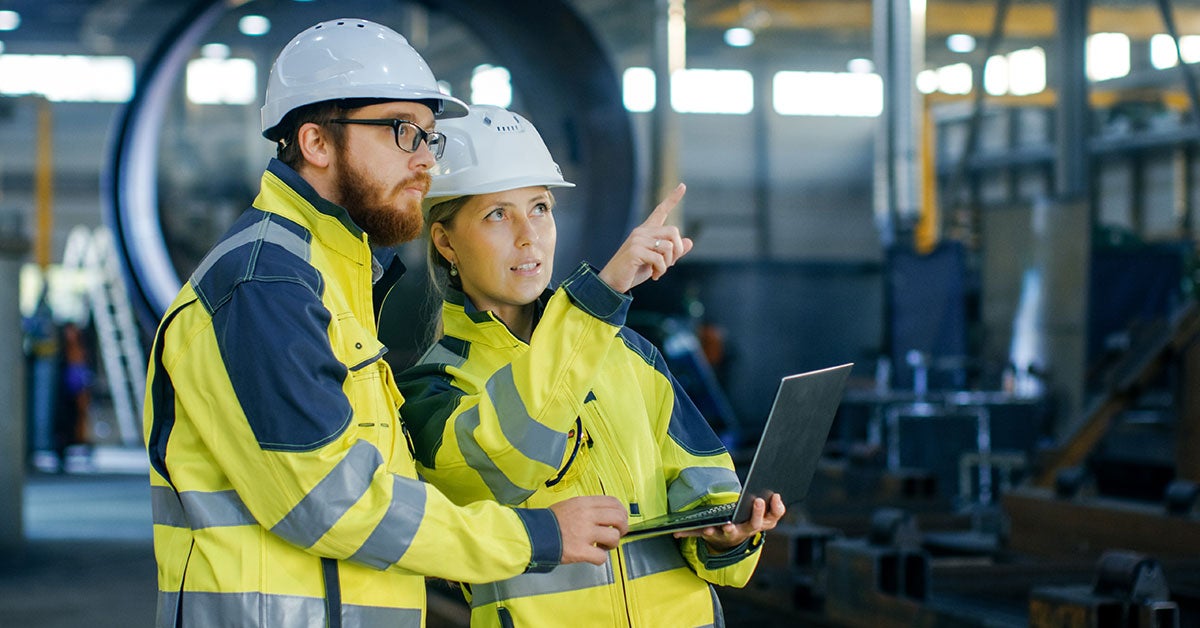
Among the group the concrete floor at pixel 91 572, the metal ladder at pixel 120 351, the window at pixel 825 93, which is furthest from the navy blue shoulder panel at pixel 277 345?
the window at pixel 825 93

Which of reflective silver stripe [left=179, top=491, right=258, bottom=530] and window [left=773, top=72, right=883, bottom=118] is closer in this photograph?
reflective silver stripe [left=179, top=491, right=258, bottom=530]

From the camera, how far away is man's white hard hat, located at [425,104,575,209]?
76.9 inches

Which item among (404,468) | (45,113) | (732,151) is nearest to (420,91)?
(404,468)

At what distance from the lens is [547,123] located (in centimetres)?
607

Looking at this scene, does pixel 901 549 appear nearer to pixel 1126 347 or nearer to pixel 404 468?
pixel 404 468

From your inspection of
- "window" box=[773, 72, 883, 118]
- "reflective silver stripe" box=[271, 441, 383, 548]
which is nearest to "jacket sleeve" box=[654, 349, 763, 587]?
"reflective silver stripe" box=[271, 441, 383, 548]

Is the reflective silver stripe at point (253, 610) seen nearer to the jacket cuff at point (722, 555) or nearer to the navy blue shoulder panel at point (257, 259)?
the navy blue shoulder panel at point (257, 259)

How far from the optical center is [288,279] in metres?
1.53

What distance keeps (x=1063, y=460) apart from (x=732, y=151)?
48.2 feet

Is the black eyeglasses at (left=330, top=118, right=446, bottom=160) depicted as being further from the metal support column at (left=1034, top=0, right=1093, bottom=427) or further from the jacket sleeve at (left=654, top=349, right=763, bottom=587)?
the metal support column at (left=1034, top=0, right=1093, bottom=427)

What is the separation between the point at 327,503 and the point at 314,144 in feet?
1.55

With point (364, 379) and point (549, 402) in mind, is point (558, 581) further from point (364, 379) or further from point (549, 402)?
point (364, 379)

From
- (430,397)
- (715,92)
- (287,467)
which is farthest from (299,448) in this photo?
(715,92)

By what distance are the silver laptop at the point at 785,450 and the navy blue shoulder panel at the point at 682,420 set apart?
0.45ft
